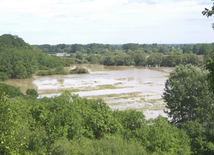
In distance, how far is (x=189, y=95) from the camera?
17.6 meters

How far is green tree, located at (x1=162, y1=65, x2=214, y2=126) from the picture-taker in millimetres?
16406

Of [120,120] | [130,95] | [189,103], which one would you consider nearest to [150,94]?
[130,95]

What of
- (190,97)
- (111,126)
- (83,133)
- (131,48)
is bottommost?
(83,133)

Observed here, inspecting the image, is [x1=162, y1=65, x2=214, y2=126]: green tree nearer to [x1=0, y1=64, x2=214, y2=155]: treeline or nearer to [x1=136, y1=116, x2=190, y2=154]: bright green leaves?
[x1=0, y1=64, x2=214, y2=155]: treeline

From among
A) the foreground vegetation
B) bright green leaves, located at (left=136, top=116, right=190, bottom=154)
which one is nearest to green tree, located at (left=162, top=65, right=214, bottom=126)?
the foreground vegetation

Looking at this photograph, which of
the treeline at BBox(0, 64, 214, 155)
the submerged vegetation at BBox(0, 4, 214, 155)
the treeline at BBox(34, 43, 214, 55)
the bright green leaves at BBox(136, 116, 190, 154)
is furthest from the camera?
the treeline at BBox(34, 43, 214, 55)

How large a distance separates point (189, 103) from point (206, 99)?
1.45 m

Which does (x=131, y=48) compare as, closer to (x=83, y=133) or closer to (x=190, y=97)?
(x=190, y=97)

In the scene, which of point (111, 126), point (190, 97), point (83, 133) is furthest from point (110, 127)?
point (190, 97)

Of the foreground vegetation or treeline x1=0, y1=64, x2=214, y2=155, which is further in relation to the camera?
treeline x1=0, y1=64, x2=214, y2=155

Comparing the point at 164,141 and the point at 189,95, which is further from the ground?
the point at 189,95

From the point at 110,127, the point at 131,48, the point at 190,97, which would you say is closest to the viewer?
the point at 110,127

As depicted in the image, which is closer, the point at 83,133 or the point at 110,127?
the point at 83,133

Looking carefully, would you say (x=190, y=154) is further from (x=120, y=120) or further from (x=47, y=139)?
(x=47, y=139)
